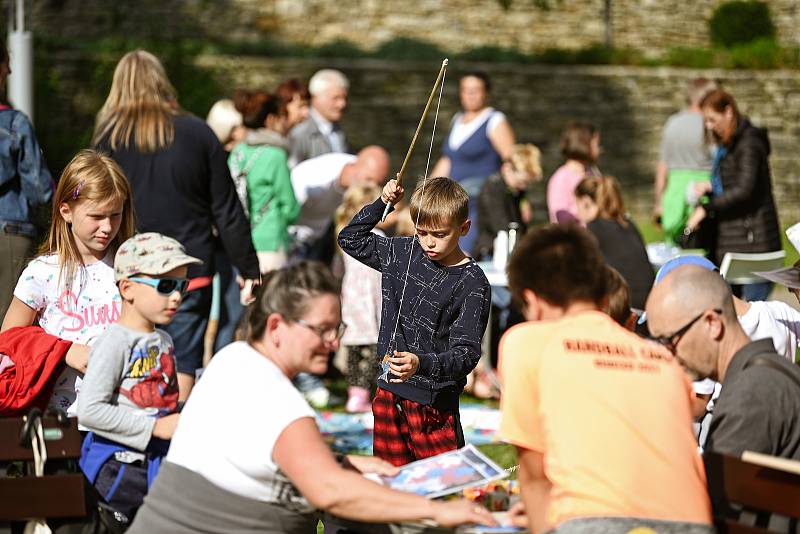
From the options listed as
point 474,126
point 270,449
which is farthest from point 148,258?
point 474,126

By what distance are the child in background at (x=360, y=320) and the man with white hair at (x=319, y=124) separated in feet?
3.62

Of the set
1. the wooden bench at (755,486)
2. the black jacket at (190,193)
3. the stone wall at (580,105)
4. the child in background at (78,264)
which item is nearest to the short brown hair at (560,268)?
the wooden bench at (755,486)

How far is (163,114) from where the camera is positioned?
6.35 meters

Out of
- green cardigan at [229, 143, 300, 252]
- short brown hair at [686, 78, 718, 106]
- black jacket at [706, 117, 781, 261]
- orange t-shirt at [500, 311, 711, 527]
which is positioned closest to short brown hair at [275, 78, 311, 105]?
green cardigan at [229, 143, 300, 252]

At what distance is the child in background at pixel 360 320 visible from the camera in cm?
848

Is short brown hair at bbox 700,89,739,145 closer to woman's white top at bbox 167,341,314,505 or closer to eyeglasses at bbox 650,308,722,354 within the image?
eyeglasses at bbox 650,308,722,354

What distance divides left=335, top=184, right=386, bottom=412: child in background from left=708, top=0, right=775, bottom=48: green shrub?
1838cm

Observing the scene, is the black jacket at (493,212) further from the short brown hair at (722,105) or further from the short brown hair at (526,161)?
the short brown hair at (722,105)

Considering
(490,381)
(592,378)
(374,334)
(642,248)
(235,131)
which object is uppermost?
(592,378)

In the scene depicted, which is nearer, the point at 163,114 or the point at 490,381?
the point at 163,114

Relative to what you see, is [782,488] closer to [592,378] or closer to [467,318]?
[592,378]

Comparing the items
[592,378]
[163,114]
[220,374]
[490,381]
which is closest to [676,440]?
[592,378]

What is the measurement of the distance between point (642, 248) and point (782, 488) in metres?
4.84

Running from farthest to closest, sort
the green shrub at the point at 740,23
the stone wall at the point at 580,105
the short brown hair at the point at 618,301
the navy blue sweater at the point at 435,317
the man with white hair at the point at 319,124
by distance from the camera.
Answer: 1. the green shrub at the point at 740,23
2. the stone wall at the point at 580,105
3. the man with white hair at the point at 319,124
4. the navy blue sweater at the point at 435,317
5. the short brown hair at the point at 618,301
